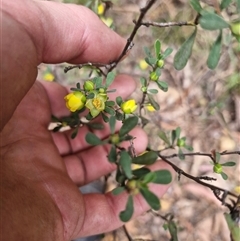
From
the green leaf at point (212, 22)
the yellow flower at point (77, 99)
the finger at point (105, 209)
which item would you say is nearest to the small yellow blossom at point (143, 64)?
the finger at point (105, 209)

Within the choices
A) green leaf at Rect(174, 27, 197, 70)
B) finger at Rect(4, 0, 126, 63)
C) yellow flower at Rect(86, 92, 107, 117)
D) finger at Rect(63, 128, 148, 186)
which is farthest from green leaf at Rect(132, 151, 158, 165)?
finger at Rect(63, 128, 148, 186)

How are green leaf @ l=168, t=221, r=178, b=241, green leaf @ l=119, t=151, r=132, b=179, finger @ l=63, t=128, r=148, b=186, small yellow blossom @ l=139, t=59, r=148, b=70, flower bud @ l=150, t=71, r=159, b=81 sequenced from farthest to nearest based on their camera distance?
small yellow blossom @ l=139, t=59, r=148, b=70, finger @ l=63, t=128, r=148, b=186, green leaf @ l=168, t=221, r=178, b=241, flower bud @ l=150, t=71, r=159, b=81, green leaf @ l=119, t=151, r=132, b=179

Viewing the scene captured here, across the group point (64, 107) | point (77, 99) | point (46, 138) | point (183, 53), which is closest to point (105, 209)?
point (46, 138)

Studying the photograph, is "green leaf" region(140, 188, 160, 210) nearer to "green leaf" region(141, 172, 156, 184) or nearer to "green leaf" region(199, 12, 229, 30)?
"green leaf" region(141, 172, 156, 184)

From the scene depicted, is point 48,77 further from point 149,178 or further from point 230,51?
point 149,178

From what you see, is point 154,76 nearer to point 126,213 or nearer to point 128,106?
point 128,106

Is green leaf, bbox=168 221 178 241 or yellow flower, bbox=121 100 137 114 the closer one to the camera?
yellow flower, bbox=121 100 137 114

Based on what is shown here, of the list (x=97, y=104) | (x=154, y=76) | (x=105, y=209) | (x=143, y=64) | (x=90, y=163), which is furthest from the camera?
(x=143, y=64)
